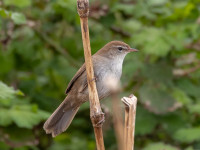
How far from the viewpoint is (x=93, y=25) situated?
5.93m

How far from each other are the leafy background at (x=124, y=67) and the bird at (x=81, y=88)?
51 centimetres

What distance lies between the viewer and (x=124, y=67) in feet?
18.0

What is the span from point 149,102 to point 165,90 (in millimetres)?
292

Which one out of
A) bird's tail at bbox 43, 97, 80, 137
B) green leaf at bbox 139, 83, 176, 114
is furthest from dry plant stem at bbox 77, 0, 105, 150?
green leaf at bbox 139, 83, 176, 114

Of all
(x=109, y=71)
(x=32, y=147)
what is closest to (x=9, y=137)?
(x=32, y=147)

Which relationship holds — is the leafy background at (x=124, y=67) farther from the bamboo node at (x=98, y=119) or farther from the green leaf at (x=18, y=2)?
the bamboo node at (x=98, y=119)

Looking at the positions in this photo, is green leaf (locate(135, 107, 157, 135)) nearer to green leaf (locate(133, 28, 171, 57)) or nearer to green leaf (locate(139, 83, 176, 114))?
green leaf (locate(139, 83, 176, 114))

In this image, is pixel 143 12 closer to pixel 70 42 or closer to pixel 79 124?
pixel 70 42

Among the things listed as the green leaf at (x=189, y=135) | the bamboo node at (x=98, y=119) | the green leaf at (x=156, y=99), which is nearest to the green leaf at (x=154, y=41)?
the green leaf at (x=156, y=99)

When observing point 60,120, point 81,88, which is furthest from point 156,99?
point 60,120

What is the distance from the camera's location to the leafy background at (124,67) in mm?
5039

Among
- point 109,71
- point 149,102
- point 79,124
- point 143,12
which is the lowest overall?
point 79,124

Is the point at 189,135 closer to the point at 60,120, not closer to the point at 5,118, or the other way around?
the point at 60,120

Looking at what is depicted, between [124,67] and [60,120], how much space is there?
5.71 ft
